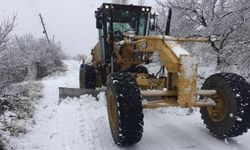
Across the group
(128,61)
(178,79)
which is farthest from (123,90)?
(128,61)

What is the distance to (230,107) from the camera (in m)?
6.89

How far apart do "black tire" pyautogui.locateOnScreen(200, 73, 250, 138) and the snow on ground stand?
221 mm

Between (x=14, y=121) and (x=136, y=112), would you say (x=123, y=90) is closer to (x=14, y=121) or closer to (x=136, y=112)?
(x=136, y=112)

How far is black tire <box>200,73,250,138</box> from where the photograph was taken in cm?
673

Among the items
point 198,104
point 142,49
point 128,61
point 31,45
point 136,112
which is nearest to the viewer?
point 136,112

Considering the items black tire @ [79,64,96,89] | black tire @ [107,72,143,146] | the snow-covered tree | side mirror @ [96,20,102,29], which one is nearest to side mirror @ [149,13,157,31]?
side mirror @ [96,20,102,29]

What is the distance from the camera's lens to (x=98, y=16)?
1065 cm

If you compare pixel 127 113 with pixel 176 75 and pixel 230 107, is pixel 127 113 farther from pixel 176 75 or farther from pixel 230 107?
pixel 230 107

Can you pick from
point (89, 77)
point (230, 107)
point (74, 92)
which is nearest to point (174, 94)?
point (230, 107)

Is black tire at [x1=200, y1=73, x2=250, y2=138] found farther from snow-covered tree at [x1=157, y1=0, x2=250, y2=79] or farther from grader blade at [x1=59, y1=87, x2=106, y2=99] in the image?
snow-covered tree at [x1=157, y1=0, x2=250, y2=79]

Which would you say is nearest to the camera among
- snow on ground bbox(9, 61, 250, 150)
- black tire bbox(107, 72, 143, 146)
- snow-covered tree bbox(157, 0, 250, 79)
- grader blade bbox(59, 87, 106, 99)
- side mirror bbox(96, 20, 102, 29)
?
Answer: black tire bbox(107, 72, 143, 146)

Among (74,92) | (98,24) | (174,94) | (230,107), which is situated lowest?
(74,92)

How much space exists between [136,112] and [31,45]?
126 feet

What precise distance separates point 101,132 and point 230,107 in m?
2.40
